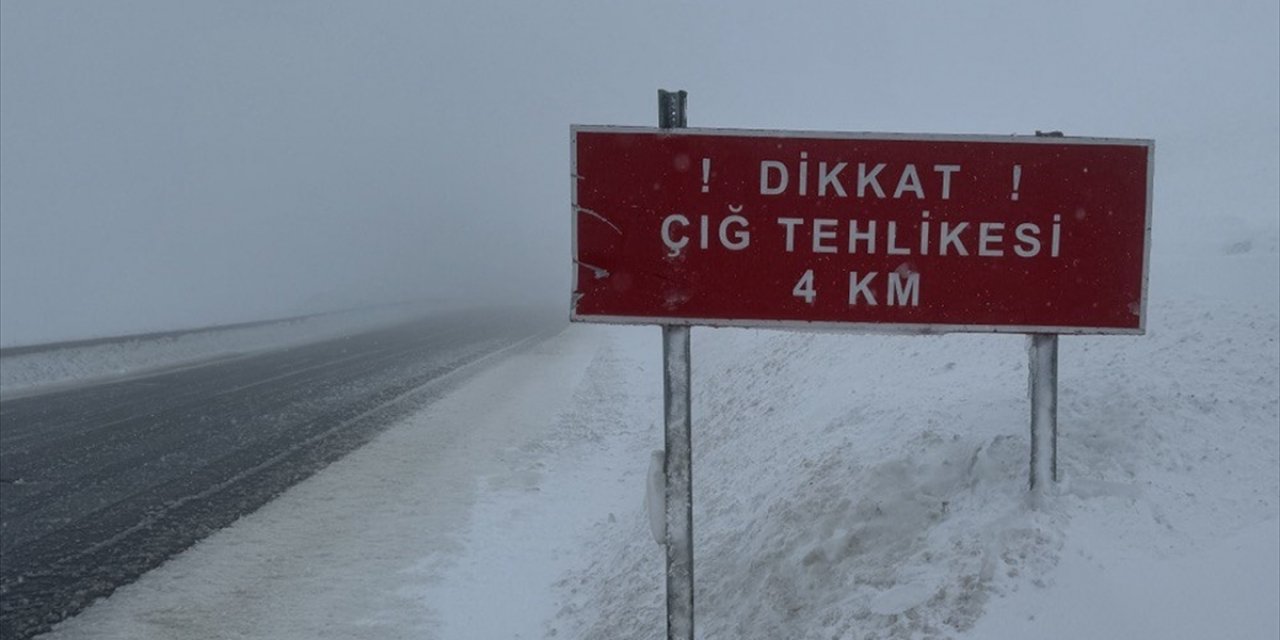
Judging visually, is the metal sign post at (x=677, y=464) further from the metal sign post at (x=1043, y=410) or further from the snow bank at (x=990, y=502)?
the metal sign post at (x=1043, y=410)

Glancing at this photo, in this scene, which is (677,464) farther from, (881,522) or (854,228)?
(881,522)

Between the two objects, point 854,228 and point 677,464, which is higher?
point 854,228

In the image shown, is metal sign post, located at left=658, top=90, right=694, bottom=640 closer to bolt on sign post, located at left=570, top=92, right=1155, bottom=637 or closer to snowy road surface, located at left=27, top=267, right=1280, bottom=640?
bolt on sign post, located at left=570, top=92, right=1155, bottom=637

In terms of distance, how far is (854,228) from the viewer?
3408 millimetres

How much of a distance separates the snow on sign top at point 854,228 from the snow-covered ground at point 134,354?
18963mm

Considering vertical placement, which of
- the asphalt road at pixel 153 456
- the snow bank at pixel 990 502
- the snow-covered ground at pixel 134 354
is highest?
the snow bank at pixel 990 502

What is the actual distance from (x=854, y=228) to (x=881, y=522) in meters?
1.75

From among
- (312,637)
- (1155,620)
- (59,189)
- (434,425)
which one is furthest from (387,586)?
(59,189)

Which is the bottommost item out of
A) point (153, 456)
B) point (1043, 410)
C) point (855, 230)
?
point (153, 456)

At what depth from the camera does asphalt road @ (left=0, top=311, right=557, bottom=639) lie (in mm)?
6793

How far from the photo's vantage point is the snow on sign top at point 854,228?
11.1 ft

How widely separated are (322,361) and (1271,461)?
2162 centimetres

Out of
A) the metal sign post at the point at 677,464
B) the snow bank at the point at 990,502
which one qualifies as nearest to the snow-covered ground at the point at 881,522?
the snow bank at the point at 990,502

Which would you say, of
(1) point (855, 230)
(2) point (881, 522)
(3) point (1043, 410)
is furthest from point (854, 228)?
(2) point (881, 522)
